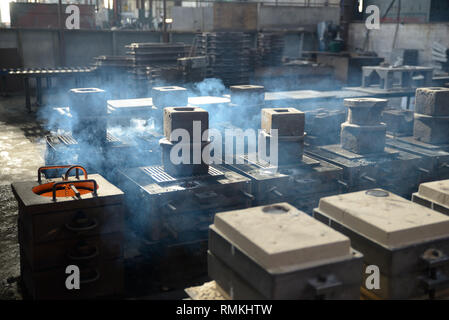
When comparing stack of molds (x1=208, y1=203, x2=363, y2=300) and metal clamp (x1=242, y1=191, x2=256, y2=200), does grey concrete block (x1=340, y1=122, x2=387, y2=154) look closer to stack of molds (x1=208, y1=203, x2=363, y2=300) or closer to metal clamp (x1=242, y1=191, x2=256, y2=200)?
metal clamp (x1=242, y1=191, x2=256, y2=200)

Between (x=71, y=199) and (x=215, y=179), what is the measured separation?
154cm

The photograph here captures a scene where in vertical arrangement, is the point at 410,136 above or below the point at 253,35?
below

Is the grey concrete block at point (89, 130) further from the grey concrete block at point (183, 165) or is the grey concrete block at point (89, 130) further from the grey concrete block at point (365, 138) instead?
the grey concrete block at point (365, 138)

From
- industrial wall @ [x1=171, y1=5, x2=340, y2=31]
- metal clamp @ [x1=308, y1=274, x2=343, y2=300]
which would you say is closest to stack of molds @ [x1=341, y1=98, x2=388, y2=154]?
metal clamp @ [x1=308, y1=274, x2=343, y2=300]

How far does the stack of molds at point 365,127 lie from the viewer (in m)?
5.22

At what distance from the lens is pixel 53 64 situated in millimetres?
16234

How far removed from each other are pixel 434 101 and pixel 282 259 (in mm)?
4166

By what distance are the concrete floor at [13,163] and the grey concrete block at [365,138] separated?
3664mm

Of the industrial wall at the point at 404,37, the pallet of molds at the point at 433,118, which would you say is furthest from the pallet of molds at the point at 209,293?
the industrial wall at the point at 404,37

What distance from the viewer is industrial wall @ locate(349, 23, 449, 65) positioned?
1484cm

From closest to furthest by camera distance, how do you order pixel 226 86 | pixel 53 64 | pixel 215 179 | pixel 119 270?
1. pixel 119 270
2. pixel 215 179
3. pixel 226 86
4. pixel 53 64

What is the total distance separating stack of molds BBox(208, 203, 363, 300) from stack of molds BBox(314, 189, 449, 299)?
19 centimetres

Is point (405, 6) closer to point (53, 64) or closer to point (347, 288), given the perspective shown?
point (53, 64)

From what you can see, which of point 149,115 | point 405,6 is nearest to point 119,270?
point 149,115
